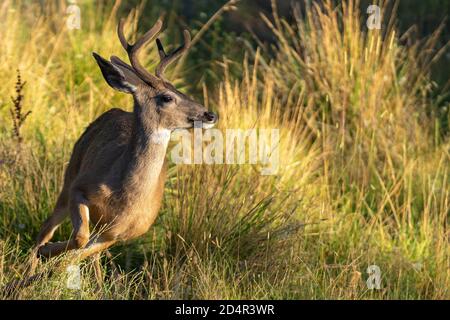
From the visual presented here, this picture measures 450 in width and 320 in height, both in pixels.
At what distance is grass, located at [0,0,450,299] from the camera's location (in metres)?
8.09

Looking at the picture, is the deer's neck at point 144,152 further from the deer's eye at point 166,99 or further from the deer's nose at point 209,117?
the deer's nose at point 209,117

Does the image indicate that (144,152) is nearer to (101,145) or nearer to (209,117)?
(209,117)

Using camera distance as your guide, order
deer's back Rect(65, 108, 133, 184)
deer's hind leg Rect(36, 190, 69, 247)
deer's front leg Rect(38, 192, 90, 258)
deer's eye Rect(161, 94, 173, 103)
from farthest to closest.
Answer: deer's hind leg Rect(36, 190, 69, 247) → deer's back Rect(65, 108, 133, 184) → deer's eye Rect(161, 94, 173, 103) → deer's front leg Rect(38, 192, 90, 258)

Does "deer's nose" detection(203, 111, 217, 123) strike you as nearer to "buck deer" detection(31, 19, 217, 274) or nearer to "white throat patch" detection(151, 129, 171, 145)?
"buck deer" detection(31, 19, 217, 274)

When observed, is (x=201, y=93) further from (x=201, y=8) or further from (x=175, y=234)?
(x=175, y=234)

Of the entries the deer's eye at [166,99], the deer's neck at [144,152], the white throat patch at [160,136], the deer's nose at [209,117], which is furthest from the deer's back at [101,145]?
the deer's nose at [209,117]

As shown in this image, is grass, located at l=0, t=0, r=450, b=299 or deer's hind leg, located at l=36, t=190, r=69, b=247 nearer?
grass, located at l=0, t=0, r=450, b=299

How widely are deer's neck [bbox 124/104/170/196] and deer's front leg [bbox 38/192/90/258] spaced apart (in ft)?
1.05

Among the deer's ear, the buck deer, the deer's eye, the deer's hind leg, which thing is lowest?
the deer's hind leg

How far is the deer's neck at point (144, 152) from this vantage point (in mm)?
7672

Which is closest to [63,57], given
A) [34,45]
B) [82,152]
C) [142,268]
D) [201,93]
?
[34,45]

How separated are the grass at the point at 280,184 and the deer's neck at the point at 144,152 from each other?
60 cm

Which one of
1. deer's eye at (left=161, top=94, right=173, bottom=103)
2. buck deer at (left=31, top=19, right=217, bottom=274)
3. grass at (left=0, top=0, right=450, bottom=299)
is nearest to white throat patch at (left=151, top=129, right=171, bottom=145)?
buck deer at (left=31, top=19, right=217, bottom=274)

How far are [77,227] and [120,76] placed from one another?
105cm
